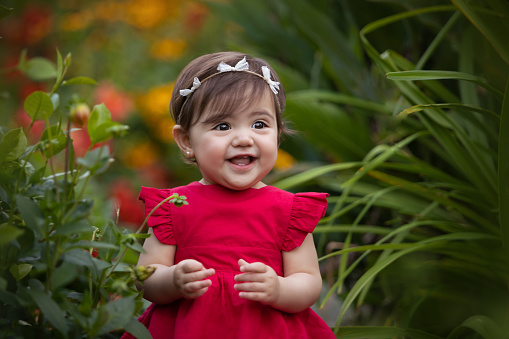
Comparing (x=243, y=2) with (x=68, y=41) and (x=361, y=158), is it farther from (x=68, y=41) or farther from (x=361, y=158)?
(x=68, y=41)

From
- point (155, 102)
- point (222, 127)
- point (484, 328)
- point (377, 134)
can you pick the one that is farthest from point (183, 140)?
point (155, 102)

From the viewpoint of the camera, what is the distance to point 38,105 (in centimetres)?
98

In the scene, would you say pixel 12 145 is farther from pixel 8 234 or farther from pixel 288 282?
pixel 288 282

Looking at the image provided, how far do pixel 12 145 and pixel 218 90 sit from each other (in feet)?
1.23

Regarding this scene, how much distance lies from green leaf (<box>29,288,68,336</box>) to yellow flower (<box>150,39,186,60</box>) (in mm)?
3897

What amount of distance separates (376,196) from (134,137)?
8.27 ft

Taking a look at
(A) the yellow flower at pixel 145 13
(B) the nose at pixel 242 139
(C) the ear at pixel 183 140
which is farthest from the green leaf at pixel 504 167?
(A) the yellow flower at pixel 145 13

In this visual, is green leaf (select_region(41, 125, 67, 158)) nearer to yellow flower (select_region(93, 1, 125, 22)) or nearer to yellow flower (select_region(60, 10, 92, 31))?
yellow flower (select_region(60, 10, 92, 31))

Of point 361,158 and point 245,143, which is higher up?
point 245,143

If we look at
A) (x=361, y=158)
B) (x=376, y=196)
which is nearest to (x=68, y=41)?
(x=361, y=158)

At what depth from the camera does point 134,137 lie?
3844mm

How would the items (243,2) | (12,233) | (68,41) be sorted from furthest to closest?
1. (68,41)
2. (243,2)
3. (12,233)

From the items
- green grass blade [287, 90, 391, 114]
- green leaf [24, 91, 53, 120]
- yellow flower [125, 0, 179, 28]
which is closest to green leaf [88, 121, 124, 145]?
green leaf [24, 91, 53, 120]

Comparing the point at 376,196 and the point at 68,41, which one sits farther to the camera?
the point at 68,41
